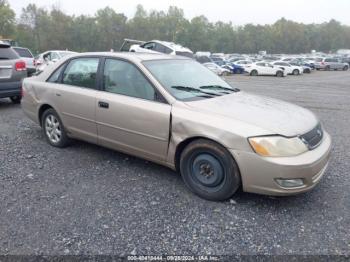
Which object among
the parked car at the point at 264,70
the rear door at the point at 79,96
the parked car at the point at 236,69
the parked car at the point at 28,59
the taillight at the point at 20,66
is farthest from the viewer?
the parked car at the point at 236,69

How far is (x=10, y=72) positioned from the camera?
7.38 m

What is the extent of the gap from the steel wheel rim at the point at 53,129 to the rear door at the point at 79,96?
0.29 metres

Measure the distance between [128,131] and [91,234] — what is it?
Answer: 136 centimetres

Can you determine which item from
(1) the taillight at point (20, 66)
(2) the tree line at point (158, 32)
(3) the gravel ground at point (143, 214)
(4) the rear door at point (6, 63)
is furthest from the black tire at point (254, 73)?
(2) the tree line at point (158, 32)

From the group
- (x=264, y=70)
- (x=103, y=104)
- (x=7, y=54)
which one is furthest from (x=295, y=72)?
(x=103, y=104)

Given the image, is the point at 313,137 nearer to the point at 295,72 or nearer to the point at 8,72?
the point at 8,72

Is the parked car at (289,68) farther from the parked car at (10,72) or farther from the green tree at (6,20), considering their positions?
the green tree at (6,20)

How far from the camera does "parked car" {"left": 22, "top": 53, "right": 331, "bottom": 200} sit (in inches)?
119

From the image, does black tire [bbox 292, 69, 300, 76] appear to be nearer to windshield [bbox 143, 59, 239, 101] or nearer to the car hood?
windshield [bbox 143, 59, 239, 101]

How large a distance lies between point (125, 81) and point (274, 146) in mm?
1986

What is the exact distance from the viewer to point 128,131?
3.79 metres

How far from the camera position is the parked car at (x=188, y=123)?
3.01 meters

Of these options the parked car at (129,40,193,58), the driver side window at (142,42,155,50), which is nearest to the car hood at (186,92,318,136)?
the parked car at (129,40,193,58)

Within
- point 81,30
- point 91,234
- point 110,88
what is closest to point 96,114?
point 110,88
